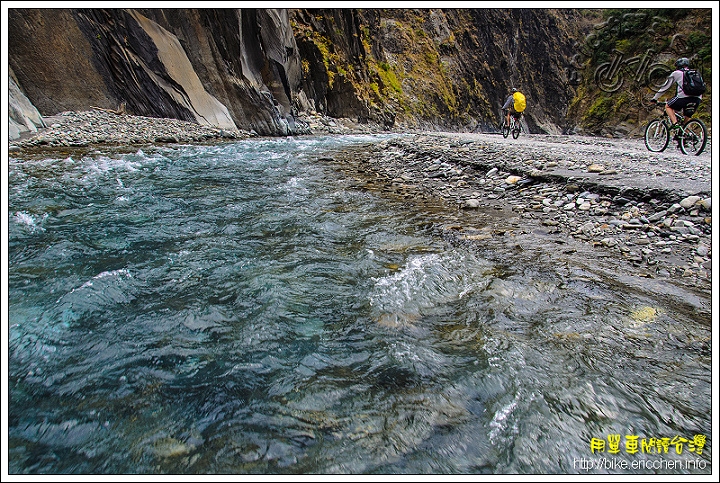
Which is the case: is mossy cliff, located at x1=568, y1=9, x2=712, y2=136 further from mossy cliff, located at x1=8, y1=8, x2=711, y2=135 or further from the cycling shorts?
the cycling shorts

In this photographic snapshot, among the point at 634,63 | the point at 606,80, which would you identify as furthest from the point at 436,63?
the point at 606,80

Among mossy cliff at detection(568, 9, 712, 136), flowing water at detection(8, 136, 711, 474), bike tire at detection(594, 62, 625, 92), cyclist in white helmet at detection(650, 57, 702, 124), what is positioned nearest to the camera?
flowing water at detection(8, 136, 711, 474)

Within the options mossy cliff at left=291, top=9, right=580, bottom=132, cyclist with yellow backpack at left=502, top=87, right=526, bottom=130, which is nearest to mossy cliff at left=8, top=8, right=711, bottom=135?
mossy cliff at left=291, top=9, right=580, bottom=132

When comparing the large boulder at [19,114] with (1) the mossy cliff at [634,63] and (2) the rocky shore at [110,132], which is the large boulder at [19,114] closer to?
(2) the rocky shore at [110,132]

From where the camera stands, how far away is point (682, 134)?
31.0 feet

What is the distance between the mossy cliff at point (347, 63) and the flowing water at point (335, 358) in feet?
42.4

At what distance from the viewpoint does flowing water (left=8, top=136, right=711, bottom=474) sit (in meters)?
2.20

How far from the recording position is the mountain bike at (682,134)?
903cm

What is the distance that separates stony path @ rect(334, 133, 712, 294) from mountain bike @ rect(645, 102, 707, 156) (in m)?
0.71

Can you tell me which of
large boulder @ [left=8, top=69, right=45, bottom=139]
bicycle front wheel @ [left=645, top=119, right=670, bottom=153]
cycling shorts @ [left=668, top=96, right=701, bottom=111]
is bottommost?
bicycle front wheel @ [left=645, top=119, right=670, bottom=153]

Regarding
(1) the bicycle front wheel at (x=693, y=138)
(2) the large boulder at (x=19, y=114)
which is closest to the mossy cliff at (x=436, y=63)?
(2) the large boulder at (x=19, y=114)

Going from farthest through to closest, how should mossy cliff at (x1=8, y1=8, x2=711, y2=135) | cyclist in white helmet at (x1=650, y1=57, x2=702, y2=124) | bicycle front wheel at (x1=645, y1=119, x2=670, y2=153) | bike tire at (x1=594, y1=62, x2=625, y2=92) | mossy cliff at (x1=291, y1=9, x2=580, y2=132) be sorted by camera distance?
bike tire at (x1=594, y1=62, x2=625, y2=92)
mossy cliff at (x1=291, y1=9, x2=580, y2=132)
mossy cliff at (x1=8, y1=8, x2=711, y2=135)
bicycle front wheel at (x1=645, y1=119, x2=670, y2=153)
cyclist in white helmet at (x1=650, y1=57, x2=702, y2=124)

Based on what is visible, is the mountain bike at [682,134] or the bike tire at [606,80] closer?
the mountain bike at [682,134]

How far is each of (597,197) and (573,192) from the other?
0.54m
